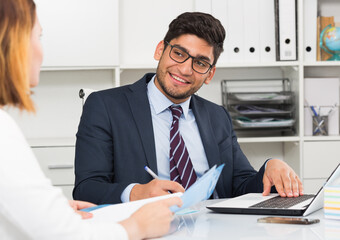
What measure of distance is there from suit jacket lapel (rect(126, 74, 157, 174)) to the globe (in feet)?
4.73

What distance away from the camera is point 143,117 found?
1838 millimetres

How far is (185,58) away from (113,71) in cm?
124

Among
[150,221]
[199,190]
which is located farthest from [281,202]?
[150,221]

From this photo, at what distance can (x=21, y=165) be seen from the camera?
802 millimetres

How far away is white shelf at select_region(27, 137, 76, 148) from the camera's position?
274 centimetres

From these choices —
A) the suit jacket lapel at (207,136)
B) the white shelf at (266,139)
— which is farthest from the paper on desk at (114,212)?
the white shelf at (266,139)

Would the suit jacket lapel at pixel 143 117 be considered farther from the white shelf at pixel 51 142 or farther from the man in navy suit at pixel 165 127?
the white shelf at pixel 51 142

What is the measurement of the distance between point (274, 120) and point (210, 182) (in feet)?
6.21

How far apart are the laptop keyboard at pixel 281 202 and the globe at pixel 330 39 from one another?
1.66m

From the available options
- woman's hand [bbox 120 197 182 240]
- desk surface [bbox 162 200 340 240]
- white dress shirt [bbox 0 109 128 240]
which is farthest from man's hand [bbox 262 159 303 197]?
white dress shirt [bbox 0 109 128 240]

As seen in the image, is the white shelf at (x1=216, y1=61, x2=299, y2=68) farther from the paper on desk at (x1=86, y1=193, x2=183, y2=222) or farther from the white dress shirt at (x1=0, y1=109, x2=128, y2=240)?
the white dress shirt at (x1=0, y1=109, x2=128, y2=240)

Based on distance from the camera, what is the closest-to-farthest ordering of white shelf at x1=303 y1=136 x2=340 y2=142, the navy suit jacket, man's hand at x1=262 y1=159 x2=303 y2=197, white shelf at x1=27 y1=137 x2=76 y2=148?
1. man's hand at x1=262 y1=159 x2=303 y2=197
2. the navy suit jacket
3. white shelf at x1=27 y1=137 x2=76 y2=148
4. white shelf at x1=303 y1=136 x2=340 y2=142

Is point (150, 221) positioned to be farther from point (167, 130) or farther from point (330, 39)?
point (330, 39)

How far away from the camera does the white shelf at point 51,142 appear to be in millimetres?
2736
